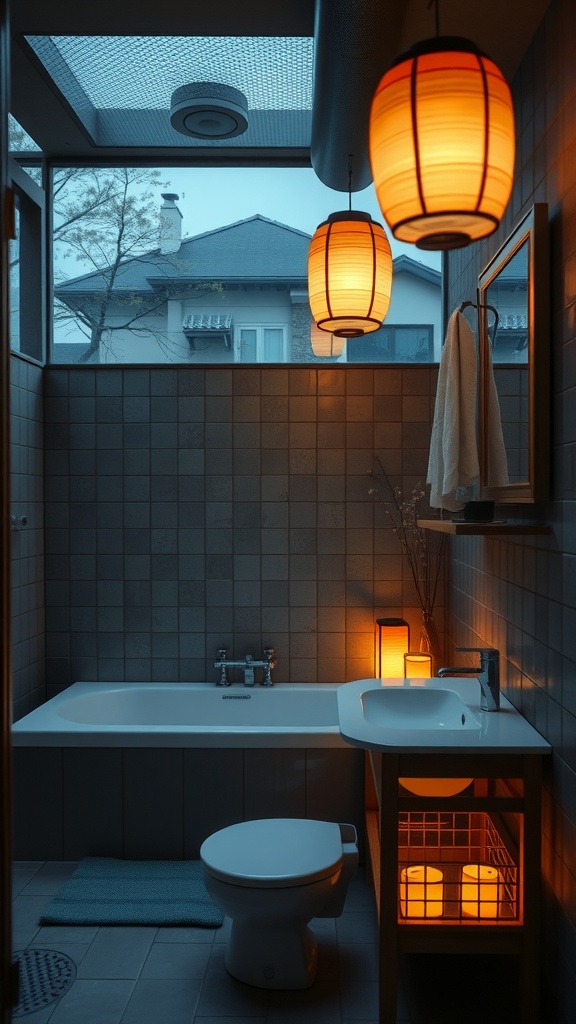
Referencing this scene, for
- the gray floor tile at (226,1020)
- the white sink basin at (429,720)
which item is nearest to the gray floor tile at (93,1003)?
the gray floor tile at (226,1020)

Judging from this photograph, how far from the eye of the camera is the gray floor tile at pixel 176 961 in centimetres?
229

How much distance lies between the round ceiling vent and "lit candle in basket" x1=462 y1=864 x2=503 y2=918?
283cm

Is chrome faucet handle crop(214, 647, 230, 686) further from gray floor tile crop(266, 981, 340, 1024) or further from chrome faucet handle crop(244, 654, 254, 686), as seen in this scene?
gray floor tile crop(266, 981, 340, 1024)

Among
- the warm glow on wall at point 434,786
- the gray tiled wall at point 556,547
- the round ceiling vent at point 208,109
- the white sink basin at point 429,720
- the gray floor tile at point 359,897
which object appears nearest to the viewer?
the gray tiled wall at point 556,547

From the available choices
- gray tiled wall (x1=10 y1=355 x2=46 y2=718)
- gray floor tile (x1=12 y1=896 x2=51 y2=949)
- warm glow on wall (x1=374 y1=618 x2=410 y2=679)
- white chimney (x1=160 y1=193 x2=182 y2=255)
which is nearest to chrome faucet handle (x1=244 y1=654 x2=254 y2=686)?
→ warm glow on wall (x1=374 y1=618 x2=410 y2=679)

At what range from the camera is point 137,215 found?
12.1ft

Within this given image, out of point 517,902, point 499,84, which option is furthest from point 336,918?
point 499,84

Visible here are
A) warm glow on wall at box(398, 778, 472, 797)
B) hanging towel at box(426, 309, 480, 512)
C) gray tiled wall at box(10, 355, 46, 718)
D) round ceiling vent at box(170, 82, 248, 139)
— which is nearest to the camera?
warm glow on wall at box(398, 778, 472, 797)

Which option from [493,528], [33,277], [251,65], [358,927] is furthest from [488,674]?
[33,277]

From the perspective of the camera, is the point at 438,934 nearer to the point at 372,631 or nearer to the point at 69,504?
Answer: the point at 372,631

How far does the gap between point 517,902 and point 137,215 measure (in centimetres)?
320

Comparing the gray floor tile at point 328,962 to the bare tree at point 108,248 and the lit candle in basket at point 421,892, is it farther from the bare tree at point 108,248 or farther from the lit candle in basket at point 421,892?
the bare tree at point 108,248

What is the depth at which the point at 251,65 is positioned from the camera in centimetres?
291

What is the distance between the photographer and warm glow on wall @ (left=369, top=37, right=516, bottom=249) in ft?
3.76
